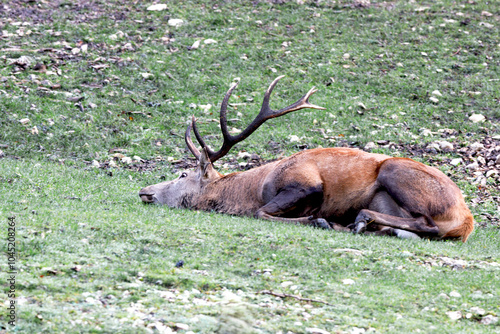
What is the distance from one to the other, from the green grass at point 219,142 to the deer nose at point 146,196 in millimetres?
240

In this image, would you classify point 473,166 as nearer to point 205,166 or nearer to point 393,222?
point 393,222

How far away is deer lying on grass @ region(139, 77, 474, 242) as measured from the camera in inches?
292

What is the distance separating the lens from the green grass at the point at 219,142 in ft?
15.1

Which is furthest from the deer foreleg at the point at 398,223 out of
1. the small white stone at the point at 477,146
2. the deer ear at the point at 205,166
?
the small white stone at the point at 477,146

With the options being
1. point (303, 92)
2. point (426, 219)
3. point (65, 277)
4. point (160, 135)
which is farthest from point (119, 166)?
point (65, 277)

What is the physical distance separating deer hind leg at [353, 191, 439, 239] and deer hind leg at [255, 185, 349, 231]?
37 cm

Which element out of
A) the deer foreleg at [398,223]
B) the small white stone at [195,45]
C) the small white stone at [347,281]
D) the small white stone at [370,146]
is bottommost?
the small white stone at [370,146]

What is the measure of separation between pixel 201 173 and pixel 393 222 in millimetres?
2760

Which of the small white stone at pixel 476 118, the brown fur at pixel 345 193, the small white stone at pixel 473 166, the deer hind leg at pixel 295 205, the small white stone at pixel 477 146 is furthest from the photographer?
the small white stone at pixel 476 118

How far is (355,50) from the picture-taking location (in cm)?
1456

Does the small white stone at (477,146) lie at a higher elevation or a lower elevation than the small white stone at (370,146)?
higher

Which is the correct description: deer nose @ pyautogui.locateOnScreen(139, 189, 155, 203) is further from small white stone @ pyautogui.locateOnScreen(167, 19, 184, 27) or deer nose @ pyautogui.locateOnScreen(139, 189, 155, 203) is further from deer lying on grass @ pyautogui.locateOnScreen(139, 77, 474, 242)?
small white stone @ pyautogui.locateOnScreen(167, 19, 184, 27)

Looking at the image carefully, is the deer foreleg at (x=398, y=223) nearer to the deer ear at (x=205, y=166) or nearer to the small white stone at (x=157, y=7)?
the deer ear at (x=205, y=166)

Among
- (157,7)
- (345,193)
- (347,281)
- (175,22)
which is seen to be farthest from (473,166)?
(157,7)
